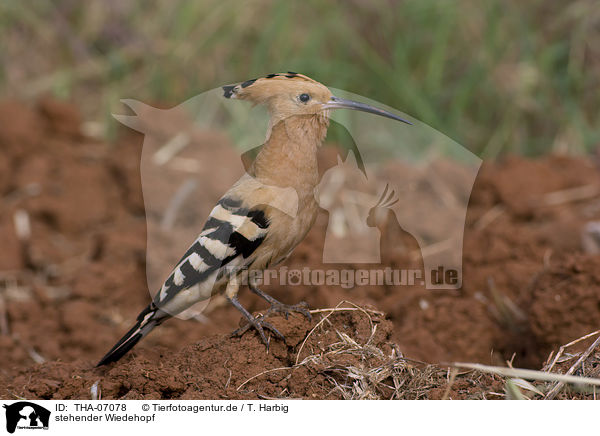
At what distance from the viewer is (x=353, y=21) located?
18.6 feet

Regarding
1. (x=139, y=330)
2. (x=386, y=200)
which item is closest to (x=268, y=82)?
(x=139, y=330)

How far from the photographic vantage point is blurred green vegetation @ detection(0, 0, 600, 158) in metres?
5.34

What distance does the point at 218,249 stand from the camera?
2381mm

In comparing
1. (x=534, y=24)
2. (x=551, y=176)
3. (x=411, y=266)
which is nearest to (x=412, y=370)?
(x=411, y=266)

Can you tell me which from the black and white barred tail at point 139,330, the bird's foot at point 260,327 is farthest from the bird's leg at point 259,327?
the black and white barred tail at point 139,330

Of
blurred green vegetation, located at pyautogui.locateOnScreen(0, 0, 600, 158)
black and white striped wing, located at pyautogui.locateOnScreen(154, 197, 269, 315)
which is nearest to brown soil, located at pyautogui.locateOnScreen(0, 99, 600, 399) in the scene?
black and white striped wing, located at pyautogui.locateOnScreen(154, 197, 269, 315)

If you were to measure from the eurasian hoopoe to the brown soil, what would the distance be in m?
0.20

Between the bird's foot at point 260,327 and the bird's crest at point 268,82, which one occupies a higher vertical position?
the bird's crest at point 268,82

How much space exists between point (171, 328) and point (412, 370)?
1.60 meters

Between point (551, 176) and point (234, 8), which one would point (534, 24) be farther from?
point (234, 8)

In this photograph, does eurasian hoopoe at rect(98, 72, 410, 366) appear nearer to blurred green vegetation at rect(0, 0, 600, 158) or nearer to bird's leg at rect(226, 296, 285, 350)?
bird's leg at rect(226, 296, 285, 350)
